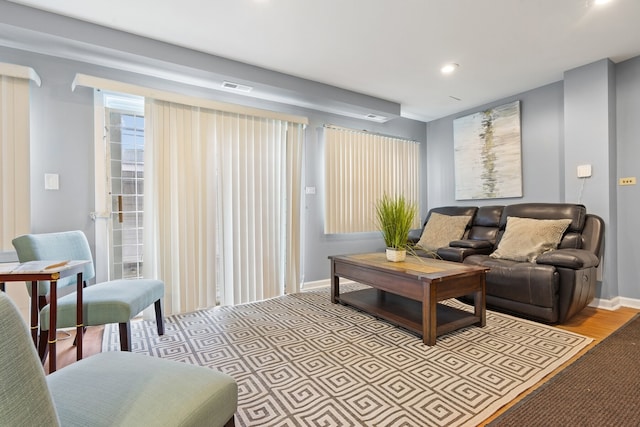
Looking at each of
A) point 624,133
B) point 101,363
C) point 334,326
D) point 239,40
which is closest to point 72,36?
point 239,40

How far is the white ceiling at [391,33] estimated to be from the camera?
2148 millimetres

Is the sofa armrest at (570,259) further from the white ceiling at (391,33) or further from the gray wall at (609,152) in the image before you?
the white ceiling at (391,33)

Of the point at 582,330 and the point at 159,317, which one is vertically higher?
the point at 159,317

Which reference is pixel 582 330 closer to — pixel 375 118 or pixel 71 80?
pixel 375 118

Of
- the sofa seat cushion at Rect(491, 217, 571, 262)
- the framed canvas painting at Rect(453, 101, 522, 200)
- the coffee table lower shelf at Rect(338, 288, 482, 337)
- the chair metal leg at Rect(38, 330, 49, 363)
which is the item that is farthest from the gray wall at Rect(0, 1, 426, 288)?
the sofa seat cushion at Rect(491, 217, 571, 262)

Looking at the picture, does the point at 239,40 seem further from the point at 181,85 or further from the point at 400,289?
the point at 400,289

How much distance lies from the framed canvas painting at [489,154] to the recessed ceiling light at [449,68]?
4.15ft

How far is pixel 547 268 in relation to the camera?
2477mm

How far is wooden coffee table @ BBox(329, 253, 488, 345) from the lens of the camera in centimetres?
215

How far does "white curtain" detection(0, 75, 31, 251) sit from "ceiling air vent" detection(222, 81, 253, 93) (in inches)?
61.0

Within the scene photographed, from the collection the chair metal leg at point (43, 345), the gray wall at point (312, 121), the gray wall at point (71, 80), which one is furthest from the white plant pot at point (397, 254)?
the chair metal leg at point (43, 345)

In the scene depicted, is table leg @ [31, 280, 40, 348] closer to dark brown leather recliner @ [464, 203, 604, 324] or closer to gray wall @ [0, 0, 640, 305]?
gray wall @ [0, 0, 640, 305]

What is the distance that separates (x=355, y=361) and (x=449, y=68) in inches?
116

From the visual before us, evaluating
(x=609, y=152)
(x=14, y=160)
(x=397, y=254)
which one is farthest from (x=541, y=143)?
(x=14, y=160)
